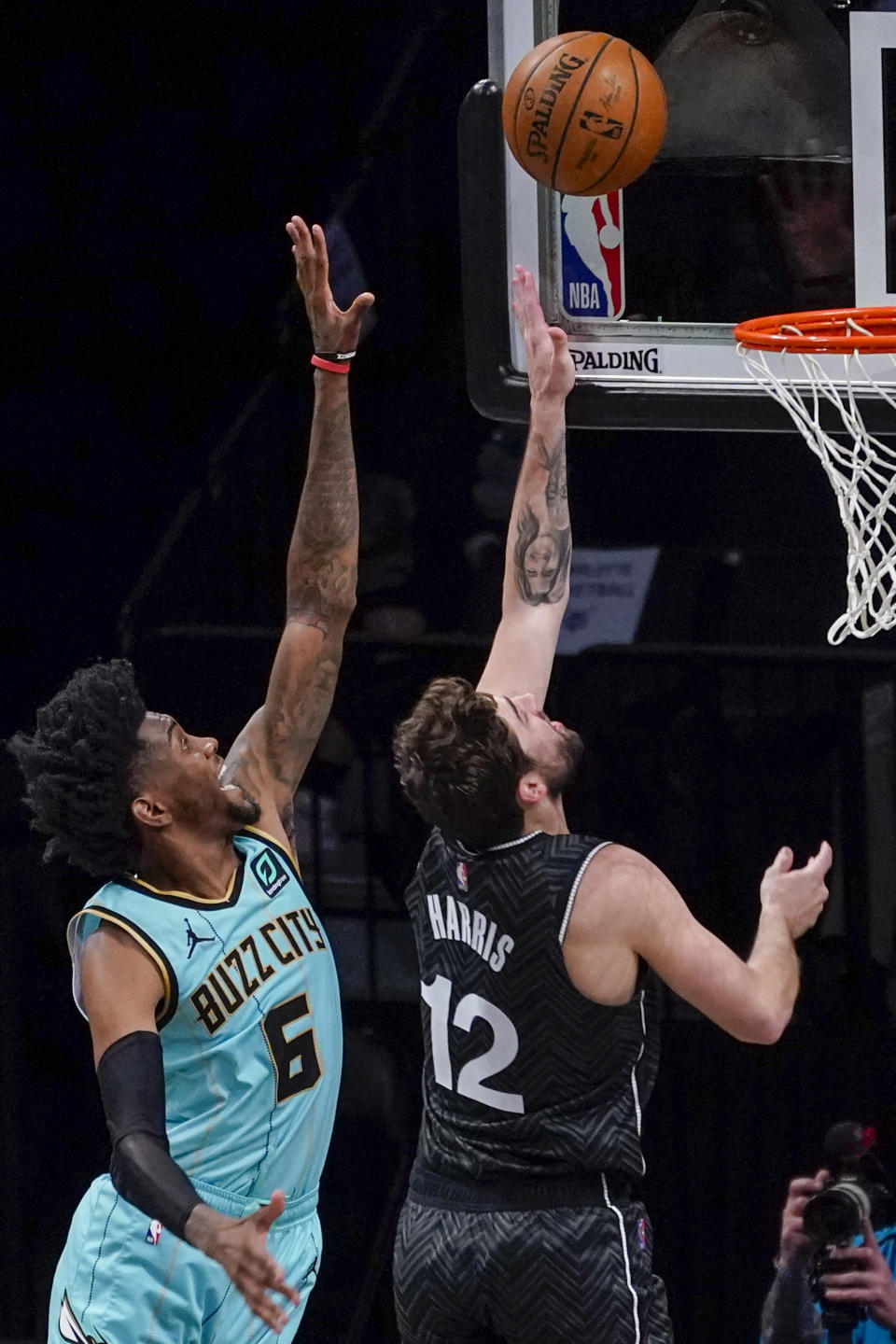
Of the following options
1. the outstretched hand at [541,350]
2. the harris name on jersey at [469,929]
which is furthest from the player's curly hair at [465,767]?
the outstretched hand at [541,350]

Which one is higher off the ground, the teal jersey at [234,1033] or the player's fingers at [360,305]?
the player's fingers at [360,305]

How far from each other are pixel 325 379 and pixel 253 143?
165 centimetres

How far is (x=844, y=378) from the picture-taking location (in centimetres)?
414

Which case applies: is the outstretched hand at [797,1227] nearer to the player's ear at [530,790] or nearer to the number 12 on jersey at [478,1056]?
the number 12 on jersey at [478,1056]

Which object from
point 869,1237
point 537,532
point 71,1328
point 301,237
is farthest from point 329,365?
point 869,1237

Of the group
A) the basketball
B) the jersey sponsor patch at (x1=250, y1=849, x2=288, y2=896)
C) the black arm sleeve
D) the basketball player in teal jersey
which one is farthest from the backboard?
the black arm sleeve

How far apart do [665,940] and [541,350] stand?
1373 millimetres

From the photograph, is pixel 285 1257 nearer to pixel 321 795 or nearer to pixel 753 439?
pixel 321 795

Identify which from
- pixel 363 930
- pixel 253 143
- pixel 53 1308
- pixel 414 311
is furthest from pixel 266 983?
pixel 253 143

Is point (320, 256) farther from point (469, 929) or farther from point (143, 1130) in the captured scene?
point (143, 1130)

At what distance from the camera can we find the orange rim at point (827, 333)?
386cm

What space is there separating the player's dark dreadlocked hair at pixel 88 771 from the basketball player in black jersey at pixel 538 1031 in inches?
22.1

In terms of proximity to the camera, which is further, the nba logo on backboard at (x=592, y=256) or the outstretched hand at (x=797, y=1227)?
the outstretched hand at (x=797, y=1227)

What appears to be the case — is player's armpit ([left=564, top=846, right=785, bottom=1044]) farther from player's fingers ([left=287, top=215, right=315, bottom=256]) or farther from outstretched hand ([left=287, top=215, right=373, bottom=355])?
player's fingers ([left=287, top=215, right=315, bottom=256])
